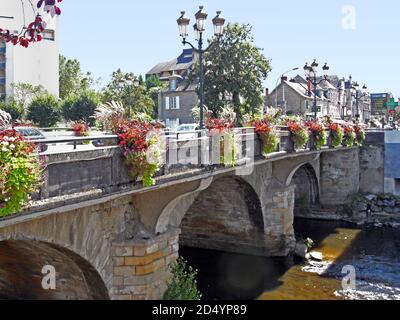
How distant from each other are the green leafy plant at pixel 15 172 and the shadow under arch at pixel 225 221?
13.6 metres

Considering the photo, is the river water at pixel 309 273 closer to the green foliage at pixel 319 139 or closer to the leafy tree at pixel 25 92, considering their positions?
the green foliage at pixel 319 139

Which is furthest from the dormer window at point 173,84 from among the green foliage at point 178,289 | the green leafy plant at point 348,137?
the green foliage at point 178,289

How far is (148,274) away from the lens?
405 inches

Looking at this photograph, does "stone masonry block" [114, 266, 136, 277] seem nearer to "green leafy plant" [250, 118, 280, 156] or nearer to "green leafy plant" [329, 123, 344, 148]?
"green leafy plant" [250, 118, 280, 156]

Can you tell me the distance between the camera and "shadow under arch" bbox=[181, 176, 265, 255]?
1995cm

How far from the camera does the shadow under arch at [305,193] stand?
95.5ft

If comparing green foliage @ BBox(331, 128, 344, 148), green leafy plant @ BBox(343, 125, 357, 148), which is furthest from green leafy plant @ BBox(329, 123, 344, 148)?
green leafy plant @ BBox(343, 125, 357, 148)

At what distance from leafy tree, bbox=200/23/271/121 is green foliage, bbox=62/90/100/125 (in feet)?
63.5

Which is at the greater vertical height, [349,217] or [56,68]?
[56,68]

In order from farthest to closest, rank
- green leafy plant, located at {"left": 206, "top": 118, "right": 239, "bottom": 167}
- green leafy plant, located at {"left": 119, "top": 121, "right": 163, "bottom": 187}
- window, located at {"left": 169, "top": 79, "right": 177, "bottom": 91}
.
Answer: window, located at {"left": 169, "top": 79, "right": 177, "bottom": 91} < green leafy plant, located at {"left": 206, "top": 118, "right": 239, "bottom": 167} < green leafy plant, located at {"left": 119, "top": 121, "right": 163, "bottom": 187}

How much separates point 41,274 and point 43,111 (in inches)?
1744
